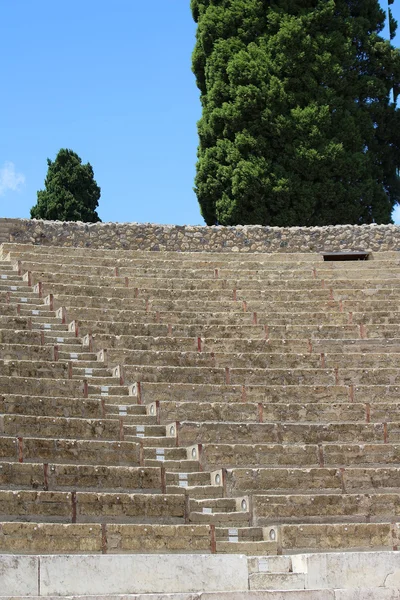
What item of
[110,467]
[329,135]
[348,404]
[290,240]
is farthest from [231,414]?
[329,135]

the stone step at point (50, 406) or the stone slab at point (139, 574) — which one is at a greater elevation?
the stone step at point (50, 406)

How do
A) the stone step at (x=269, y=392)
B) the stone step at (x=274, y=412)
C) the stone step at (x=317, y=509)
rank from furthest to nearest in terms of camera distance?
1. the stone step at (x=269, y=392)
2. the stone step at (x=274, y=412)
3. the stone step at (x=317, y=509)

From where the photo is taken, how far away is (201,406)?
16.0 meters

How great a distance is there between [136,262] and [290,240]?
3.95 meters

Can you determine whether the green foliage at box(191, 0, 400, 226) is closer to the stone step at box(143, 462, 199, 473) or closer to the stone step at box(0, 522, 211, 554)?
the stone step at box(143, 462, 199, 473)

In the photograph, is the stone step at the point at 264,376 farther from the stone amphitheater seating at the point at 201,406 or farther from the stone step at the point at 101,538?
the stone step at the point at 101,538

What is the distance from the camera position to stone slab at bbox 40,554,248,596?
33.0 ft

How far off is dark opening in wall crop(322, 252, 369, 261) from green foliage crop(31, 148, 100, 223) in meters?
12.1

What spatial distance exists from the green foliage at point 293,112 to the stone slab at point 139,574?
18.9 metres

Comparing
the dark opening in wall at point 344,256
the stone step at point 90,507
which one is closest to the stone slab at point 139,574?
the stone step at point 90,507

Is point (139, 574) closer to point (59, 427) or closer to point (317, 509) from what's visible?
point (317, 509)

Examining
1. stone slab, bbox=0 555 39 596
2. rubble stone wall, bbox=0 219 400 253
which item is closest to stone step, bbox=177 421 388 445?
stone slab, bbox=0 555 39 596

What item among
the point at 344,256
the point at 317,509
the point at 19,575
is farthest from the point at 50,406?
the point at 344,256

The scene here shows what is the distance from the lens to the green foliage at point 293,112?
29.4 m
